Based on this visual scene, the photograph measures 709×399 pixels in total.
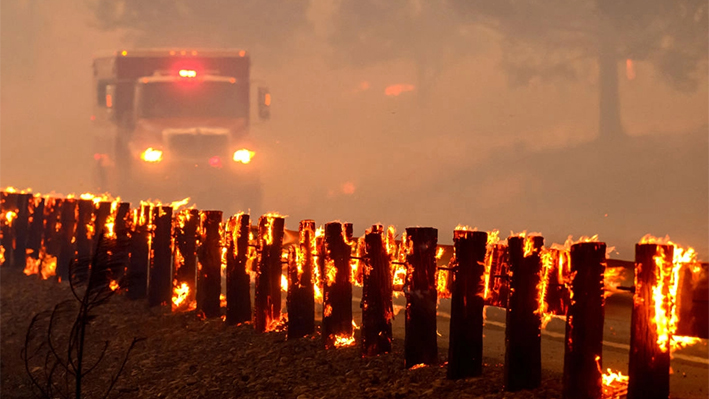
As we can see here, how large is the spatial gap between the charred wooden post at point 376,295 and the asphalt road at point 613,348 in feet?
2.06

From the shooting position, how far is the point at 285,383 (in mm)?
4605

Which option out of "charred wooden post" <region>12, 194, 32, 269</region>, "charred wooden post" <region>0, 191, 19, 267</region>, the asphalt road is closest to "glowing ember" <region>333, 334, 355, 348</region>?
the asphalt road

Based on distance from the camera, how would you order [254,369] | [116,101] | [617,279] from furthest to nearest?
[116,101] → [254,369] → [617,279]

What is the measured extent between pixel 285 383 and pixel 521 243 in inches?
84.3

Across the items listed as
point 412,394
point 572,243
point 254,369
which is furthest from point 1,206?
point 572,243

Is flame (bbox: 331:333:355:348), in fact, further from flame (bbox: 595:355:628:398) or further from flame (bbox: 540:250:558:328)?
flame (bbox: 595:355:628:398)

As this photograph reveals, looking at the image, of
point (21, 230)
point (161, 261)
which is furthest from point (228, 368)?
point (21, 230)

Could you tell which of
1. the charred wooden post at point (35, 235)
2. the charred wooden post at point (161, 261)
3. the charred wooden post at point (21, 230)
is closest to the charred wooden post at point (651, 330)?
the charred wooden post at point (161, 261)

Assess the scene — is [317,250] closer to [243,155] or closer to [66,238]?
[66,238]

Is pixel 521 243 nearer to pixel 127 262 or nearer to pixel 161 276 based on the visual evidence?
pixel 161 276

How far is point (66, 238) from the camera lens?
9.08 m

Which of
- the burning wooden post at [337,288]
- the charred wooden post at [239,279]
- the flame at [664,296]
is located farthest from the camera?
the charred wooden post at [239,279]

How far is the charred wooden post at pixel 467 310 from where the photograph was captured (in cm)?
403

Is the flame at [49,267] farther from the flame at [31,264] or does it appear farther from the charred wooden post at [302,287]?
the charred wooden post at [302,287]
